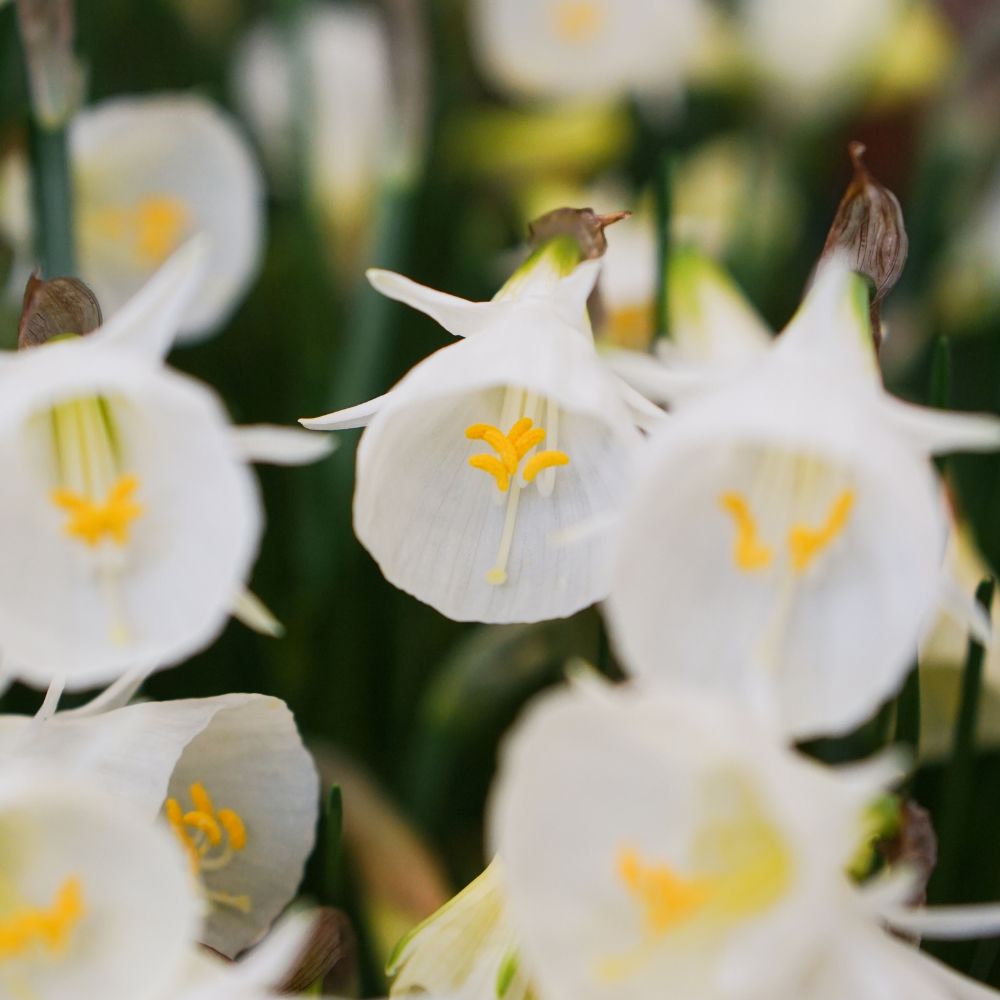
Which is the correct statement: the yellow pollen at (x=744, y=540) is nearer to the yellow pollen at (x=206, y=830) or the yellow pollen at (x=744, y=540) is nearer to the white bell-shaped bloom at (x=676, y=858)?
the white bell-shaped bloom at (x=676, y=858)

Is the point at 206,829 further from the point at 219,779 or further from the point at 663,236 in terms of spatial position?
the point at 663,236

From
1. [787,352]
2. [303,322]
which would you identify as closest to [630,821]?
[787,352]

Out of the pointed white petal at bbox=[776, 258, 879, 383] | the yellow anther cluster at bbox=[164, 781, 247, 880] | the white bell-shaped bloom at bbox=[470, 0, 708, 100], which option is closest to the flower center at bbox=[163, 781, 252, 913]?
the yellow anther cluster at bbox=[164, 781, 247, 880]

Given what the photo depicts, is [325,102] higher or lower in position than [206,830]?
higher

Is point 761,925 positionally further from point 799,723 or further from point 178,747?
point 178,747

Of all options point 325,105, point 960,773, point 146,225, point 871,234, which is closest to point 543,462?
point 871,234

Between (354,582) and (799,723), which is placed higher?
(799,723)
